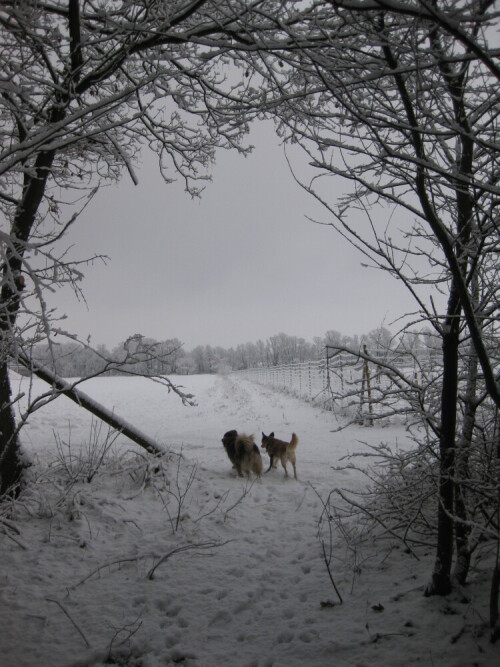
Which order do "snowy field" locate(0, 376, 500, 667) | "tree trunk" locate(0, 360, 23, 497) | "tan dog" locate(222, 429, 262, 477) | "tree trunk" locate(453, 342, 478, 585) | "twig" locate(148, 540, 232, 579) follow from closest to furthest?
"snowy field" locate(0, 376, 500, 667), "tree trunk" locate(453, 342, 478, 585), "twig" locate(148, 540, 232, 579), "tree trunk" locate(0, 360, 23, 497), "tan dog" locate(222, 429, 262, 477)

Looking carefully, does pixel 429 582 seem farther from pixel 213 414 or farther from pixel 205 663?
pixel 213 414

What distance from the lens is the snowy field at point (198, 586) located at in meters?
2.30

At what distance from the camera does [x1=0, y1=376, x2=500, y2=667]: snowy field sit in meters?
2.30

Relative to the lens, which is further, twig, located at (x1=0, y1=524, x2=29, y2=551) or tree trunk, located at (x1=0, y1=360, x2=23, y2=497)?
tree trunk, located at (x1=0, y1=360, x2=23, y2=497)

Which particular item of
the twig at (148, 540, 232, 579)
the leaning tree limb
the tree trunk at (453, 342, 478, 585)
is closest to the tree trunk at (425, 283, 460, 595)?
the tree trunk at (453, 342, 478, 585)

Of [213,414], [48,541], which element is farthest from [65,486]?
[213,414]

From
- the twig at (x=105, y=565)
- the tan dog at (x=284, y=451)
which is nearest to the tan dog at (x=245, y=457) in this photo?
the tan dog at (x=284, y=451)

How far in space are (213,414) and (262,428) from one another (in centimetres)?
374

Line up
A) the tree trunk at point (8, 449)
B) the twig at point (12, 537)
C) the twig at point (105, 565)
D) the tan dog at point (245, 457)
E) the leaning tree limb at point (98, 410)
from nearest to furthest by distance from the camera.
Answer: the twig at point (105, 565)
the twig at point (12, 537)
the tree trunk at point (8, 449)
the leaning tree limb at point (98, 410)
the tan dog at point (245, 457)

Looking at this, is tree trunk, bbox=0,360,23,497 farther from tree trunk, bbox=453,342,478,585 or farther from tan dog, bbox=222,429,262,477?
tree trunk, bbox=453,342,478,585

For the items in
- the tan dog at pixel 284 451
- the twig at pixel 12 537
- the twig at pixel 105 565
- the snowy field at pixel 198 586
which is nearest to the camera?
the snowy field at pixel 198 586

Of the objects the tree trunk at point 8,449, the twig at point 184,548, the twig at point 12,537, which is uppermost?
the tree trunk at point 8,449

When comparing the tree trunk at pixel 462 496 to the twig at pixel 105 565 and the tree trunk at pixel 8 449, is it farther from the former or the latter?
the tree trunk at pixel 8 449

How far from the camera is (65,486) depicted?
4422mm
